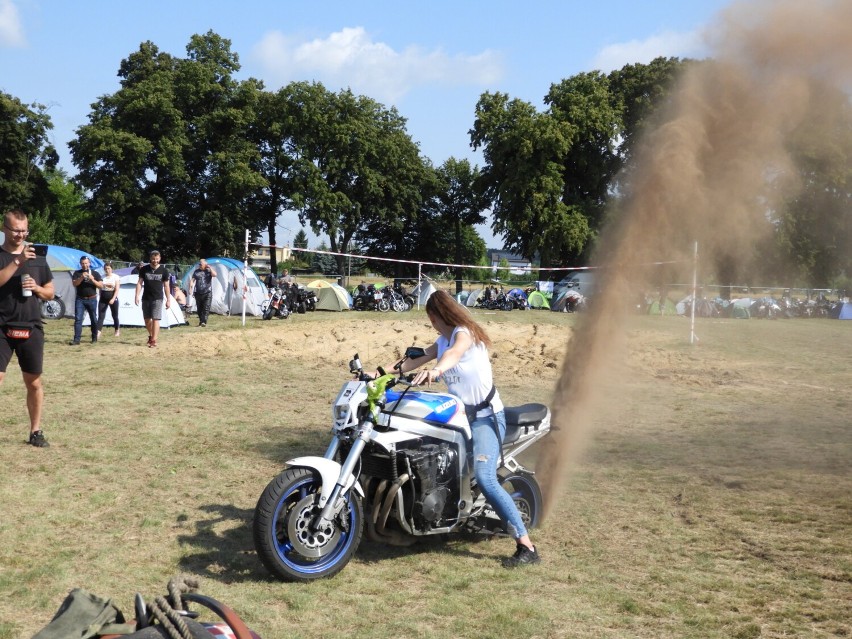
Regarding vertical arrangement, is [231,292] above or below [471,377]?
above

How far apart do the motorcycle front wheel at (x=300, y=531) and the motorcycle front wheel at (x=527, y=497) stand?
1373mm

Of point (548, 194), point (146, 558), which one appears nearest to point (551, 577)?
point (146, 558)

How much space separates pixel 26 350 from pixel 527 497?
15.7 feet

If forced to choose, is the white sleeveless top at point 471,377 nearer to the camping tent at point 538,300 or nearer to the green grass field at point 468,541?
the green grass field at point 468,541

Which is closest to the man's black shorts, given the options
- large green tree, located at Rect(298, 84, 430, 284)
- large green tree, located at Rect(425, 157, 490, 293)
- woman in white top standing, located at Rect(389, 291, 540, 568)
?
woman in white top standing, located at Rect(389, 291, 540, 568)

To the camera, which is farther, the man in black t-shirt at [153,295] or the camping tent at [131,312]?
the camping tent at [131,312]

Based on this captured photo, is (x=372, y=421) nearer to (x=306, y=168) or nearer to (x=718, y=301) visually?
(x=718, y=301)

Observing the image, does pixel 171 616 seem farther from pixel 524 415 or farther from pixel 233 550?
pixel 524 415

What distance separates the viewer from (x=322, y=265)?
67125 millimetres

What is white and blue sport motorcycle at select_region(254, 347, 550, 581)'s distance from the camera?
4676 mm

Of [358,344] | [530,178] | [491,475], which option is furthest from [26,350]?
[530,178]

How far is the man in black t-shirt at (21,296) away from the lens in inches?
282

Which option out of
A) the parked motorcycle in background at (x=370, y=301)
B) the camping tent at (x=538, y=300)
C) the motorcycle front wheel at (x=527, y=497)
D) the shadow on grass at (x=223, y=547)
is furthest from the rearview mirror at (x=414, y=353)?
→ the camping tent at (x=538, y=300)

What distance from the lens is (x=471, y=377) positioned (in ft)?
17.4
